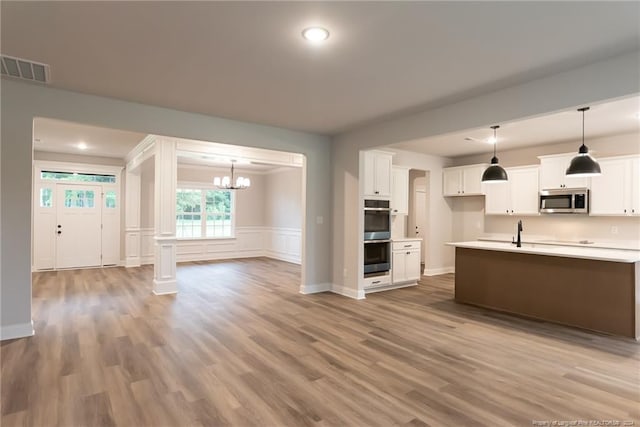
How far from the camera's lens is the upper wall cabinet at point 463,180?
7.31 metres

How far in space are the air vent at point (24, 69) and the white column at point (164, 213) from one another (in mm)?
2280

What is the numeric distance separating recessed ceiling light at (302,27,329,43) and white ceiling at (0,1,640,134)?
56mm

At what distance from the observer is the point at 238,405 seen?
2.41m

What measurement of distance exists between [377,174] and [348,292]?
2127 millimetres

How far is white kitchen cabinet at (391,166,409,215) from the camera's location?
682 cm

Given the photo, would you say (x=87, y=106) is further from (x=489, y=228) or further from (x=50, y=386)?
(x=489, y=228)

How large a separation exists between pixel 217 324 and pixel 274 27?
132 inches

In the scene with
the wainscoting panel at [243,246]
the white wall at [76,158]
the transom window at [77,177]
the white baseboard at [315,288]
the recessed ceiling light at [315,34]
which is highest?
the recessed ceiling light at [315,34]

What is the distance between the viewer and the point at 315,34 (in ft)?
8.44

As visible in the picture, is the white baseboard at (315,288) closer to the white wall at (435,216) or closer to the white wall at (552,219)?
the white wall at (435,216)

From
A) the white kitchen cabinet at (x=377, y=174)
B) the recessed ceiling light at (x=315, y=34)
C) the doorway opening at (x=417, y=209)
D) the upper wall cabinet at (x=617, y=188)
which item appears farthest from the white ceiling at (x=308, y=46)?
the doorway opening at (x=417, y=209)

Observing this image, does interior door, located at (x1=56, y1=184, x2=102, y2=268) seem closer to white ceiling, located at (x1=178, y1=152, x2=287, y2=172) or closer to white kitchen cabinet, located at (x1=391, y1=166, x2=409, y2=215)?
white ceiling, located at (x1=178, y1=152, x2=287, y2=172)

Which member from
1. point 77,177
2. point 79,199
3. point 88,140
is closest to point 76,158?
point 77,177

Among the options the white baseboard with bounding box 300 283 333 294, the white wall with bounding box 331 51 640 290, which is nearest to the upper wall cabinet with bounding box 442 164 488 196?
the white wall with bounding box 331 51 640 290
